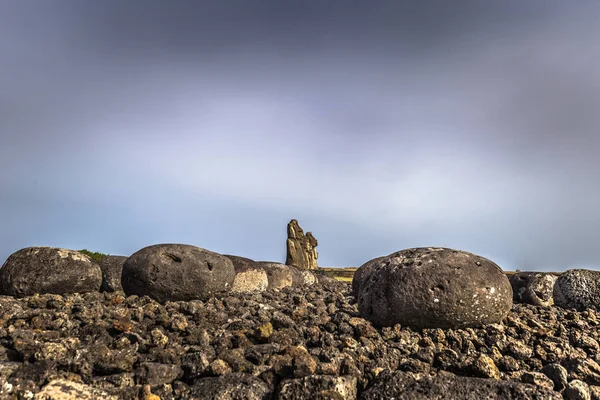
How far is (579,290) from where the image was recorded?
11.8 meters

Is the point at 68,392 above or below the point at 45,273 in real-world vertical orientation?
below

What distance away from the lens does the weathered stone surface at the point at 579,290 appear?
38.1ft

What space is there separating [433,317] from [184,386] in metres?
3.92

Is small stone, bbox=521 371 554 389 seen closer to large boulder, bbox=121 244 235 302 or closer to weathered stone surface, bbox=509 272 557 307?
large boulder, bbox=121 244 235 302

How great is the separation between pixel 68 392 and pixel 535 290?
1347 centimetres

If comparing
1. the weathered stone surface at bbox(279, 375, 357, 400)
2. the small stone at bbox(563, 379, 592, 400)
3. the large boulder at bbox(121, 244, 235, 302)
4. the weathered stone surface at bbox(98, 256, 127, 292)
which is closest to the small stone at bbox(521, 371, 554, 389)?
the small stone at bbox(563, 379, 592, 400)

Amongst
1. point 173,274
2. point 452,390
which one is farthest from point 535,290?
point 452,390

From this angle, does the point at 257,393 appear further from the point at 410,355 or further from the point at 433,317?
the point at 433,317

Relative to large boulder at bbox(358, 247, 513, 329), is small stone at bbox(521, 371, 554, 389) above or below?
below

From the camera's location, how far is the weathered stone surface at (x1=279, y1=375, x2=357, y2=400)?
4.31m

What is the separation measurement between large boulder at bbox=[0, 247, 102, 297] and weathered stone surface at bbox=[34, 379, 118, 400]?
24.8 feet

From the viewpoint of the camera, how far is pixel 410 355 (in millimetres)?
6051

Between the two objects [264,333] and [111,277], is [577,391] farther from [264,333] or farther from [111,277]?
[111,277]

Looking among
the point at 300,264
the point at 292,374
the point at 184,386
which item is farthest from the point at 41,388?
the point at 300,264
